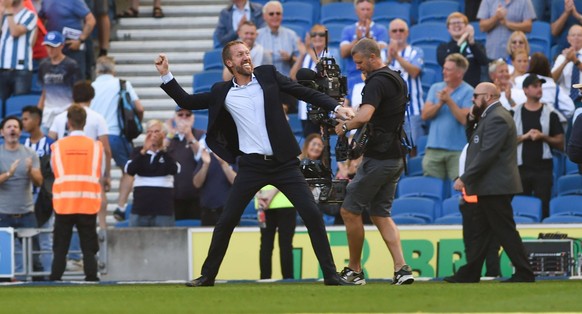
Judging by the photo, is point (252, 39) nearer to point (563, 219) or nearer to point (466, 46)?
point (466, 46)

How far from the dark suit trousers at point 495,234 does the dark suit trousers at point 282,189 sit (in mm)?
2088

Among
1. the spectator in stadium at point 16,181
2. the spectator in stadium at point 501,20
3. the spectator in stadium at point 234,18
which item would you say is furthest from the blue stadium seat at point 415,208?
the spectator in stadium at point 16,181

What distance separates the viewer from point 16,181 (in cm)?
1712

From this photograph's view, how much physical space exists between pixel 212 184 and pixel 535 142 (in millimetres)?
3883

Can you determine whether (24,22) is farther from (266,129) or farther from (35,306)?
(35,306)

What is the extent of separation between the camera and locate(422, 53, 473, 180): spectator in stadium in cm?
1738

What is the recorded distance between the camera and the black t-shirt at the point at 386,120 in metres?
12.5

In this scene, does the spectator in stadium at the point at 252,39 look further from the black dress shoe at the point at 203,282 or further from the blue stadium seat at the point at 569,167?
the black dress shoe at the point at 203,282

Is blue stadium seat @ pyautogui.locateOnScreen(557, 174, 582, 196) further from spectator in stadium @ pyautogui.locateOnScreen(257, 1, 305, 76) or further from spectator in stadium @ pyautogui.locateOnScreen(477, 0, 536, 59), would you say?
spectator in stadium @ pyautogui.locateOnScreen(257, 1, 305, 76)

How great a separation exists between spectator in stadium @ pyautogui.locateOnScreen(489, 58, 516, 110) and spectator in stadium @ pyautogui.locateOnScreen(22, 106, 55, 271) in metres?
5.44

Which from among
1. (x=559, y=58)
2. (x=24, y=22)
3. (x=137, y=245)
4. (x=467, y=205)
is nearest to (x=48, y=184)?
(x=137, y=245)

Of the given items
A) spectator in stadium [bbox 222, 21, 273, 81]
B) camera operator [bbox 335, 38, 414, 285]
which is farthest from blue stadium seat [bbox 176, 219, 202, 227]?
camera operator [bbox 335, 38, 414, 285]

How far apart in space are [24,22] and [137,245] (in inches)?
183

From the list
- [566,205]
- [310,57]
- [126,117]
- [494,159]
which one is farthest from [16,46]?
[494,159]
